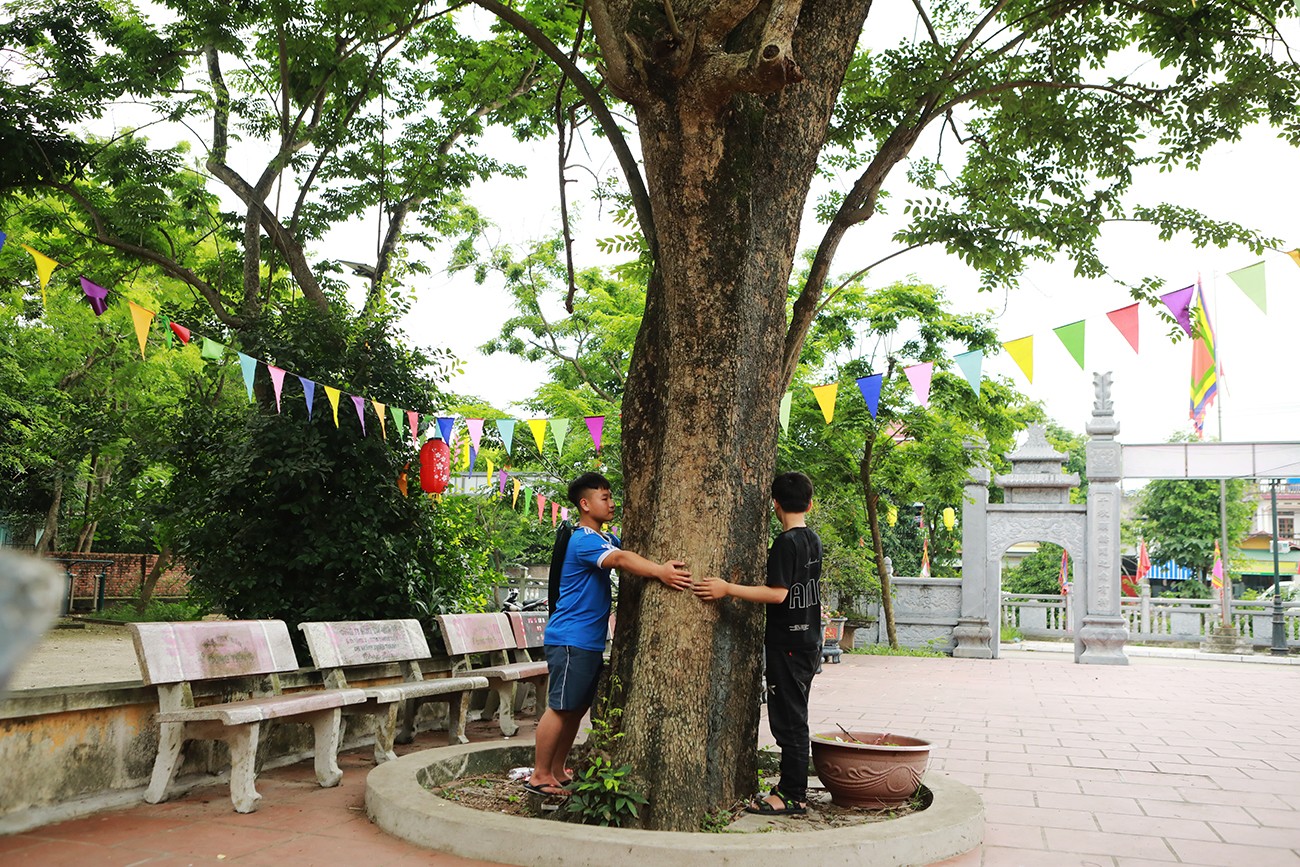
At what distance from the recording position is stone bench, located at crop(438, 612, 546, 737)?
7.47m

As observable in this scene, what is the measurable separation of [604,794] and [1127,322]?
737 cm

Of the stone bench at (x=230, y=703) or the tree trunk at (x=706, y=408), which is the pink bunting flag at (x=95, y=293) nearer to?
the stone bench at (x=230, y=703)

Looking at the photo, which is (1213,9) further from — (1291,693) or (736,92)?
(1291,693)

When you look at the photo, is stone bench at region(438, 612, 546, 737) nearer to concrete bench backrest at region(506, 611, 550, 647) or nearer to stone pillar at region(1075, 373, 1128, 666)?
concrete bench backrest at region(506, 611, 550, 647)

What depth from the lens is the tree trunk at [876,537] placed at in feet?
59.4

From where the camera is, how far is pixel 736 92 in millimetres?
4566

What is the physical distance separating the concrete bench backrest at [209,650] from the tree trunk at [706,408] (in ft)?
6.70

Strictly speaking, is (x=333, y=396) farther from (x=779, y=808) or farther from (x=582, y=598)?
(x=779, y=808)

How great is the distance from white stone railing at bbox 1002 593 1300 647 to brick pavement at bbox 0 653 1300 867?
1173 cm

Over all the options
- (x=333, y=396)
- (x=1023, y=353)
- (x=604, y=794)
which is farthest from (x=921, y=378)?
(x=604, y=794)

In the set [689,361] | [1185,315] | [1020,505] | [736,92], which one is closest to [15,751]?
[689,361]

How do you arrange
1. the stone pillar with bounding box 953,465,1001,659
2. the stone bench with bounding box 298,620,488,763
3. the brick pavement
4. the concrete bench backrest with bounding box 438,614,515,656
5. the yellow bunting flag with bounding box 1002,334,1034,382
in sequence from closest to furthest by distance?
the brick pavement → the stone bench with bounding box 298,620,488,763 → the concrete bench backrest with bounding box 438,614,515,656 → the yellow bunting flag with bounding box 1002,334,1034,382 → the stone pillar with bounding box 953,465,1001,659

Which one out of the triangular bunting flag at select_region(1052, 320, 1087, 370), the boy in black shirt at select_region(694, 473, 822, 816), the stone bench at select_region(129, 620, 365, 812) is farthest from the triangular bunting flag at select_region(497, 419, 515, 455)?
the boy in black shirt at select_region(694, 473, 822, 816)

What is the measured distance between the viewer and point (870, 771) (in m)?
5.03
